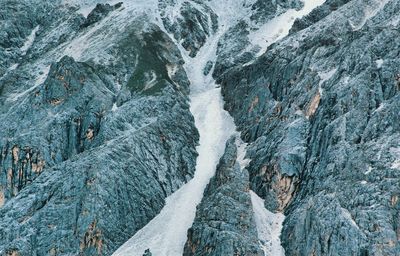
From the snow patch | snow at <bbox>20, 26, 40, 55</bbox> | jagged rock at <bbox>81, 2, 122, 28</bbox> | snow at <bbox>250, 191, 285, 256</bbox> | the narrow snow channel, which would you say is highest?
snow at <bbox>20, 26, 40, 55</bbox>

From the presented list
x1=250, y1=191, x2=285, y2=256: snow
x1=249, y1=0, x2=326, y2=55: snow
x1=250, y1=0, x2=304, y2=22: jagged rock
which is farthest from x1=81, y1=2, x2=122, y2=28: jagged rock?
x1=250, y1=191, x2=285, y2=256: snow

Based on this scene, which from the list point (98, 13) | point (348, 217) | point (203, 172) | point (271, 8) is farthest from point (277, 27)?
point (348, 217)

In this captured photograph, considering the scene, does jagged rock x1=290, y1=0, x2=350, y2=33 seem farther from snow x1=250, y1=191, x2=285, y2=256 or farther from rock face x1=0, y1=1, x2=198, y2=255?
snow x1=250, y1=191, x2=285, y2=256

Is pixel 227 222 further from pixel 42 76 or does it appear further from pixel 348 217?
pixel 42 76

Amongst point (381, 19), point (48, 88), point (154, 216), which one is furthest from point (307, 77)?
point (48, 88)

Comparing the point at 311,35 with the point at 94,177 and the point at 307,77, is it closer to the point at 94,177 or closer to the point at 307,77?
the point at 307,77

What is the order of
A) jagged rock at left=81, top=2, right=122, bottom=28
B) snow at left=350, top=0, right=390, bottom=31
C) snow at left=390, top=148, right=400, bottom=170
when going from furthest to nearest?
jagged rock at left=81, top=2, right=122, bottom=28 → snow at left=350, top=0, right=390, bottom=31 → snow at left=390, top=148, right=400, bottom=170

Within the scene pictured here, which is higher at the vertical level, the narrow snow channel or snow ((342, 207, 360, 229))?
the narrow snow channel
